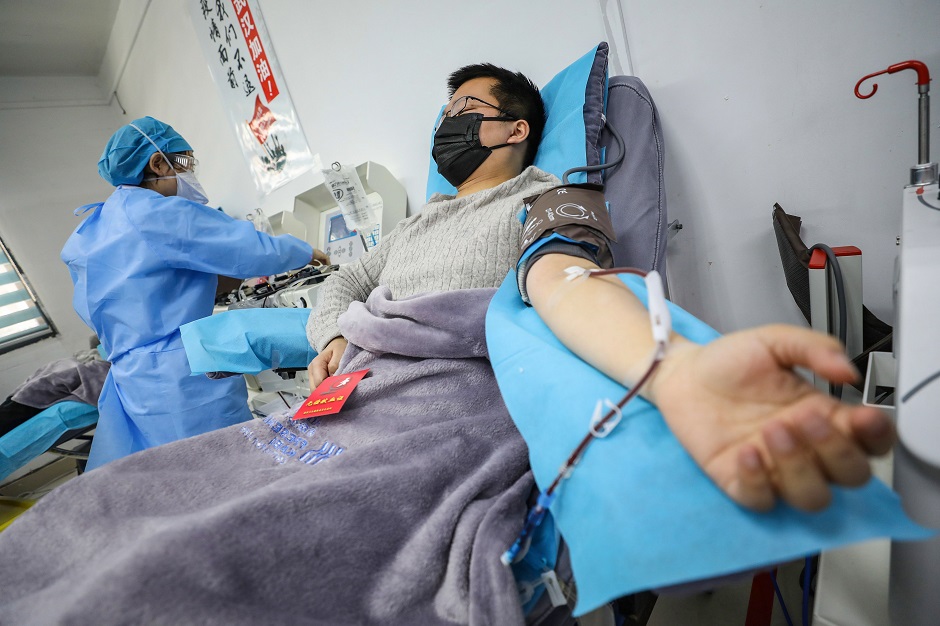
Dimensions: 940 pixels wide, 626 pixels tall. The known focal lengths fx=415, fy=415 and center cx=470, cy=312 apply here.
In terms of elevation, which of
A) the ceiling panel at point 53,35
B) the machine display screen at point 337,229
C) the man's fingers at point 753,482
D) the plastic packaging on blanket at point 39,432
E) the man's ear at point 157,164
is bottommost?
the plastic packaging on blanket at point 39,432

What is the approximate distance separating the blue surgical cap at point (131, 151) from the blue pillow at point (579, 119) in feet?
5.03

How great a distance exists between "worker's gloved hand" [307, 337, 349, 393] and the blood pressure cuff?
0.51 meters

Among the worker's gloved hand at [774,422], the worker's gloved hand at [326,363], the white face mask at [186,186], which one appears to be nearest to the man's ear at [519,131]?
the worker's gloved hand at [326,363]

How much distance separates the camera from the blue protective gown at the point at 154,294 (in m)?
1.41

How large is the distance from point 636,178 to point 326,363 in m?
0.82

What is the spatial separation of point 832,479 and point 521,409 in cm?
28

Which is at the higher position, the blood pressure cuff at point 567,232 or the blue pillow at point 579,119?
A: the blue pillow at point 579,119

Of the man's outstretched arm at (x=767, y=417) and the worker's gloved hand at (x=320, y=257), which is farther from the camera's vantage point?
the worker's gloved hand at (x=320, y=257)

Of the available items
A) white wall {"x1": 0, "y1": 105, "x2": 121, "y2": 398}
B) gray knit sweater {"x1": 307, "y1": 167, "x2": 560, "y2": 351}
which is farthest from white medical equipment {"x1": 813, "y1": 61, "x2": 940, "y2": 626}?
white wall {"x1": 0, "y1": 105, "x2": 121, "y2": 398}

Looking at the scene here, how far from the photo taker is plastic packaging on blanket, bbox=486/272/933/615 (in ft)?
0.93

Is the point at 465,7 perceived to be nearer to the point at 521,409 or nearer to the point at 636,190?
the point at 636,190

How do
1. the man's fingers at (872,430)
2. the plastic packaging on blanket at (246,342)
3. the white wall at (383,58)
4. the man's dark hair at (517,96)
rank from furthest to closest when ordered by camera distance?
the white wall at (383,58), the man's dark hair at (517,96), the plastic packaging on blanket at (246,342), the man's fingers at (872,430)

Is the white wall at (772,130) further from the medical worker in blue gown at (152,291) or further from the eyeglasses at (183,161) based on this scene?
the eyeglasses at (183,161)

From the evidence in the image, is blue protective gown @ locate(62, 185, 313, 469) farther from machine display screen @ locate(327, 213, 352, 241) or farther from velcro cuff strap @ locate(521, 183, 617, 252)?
Result: velcro cuff strap @ locate(521, 183, 617, 252)
